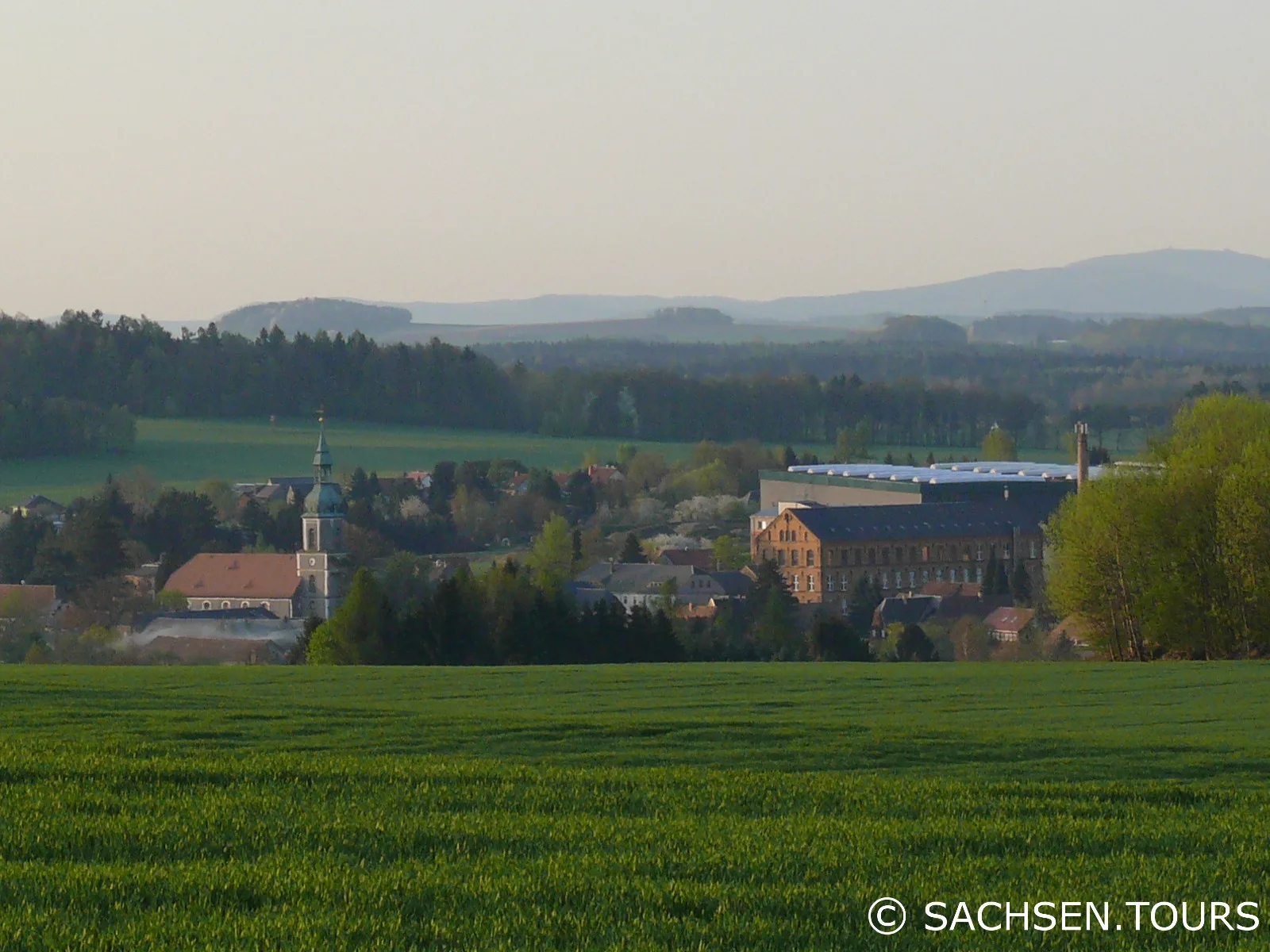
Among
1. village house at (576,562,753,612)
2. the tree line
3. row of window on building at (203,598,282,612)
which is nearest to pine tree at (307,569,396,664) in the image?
the tree line

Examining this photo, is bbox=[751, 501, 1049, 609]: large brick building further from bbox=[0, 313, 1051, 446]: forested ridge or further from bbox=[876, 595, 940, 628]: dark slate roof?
bbox=[0, 313, 1051, 446]: forested ridge

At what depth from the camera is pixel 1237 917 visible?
8.37 meters

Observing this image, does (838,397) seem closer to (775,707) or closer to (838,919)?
(775,707)

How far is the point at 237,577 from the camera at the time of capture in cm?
9706

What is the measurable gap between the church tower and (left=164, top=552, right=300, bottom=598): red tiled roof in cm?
75

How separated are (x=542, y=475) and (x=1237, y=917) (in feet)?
399

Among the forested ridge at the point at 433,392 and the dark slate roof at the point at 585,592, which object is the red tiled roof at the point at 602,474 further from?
the dark slate roof at the point at 585,592

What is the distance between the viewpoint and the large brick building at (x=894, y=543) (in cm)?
10319

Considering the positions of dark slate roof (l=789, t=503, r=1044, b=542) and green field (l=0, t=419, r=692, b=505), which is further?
green field (l=0, t=419, r=692, b=505)

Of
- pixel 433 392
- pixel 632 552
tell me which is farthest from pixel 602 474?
pixel 433 392

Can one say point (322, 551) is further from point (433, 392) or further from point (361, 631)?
point (433, 392)

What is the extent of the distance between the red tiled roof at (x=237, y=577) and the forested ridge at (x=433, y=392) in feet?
233

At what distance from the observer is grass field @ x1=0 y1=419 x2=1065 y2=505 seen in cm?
Answer: 13438

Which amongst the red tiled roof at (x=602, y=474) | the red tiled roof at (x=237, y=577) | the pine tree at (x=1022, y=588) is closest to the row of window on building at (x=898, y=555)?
the pine tree at (x=1022, y=588)
